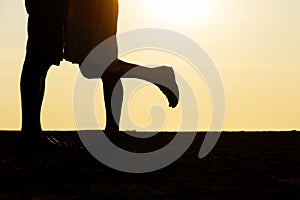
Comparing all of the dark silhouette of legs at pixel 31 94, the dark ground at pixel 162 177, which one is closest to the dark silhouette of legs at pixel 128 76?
the dark ground at pixel 162 177

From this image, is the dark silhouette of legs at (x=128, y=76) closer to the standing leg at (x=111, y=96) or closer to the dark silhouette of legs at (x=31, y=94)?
the standing leg at (x=111, y=96)

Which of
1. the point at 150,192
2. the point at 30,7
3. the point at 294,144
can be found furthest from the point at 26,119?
the point at 294,144

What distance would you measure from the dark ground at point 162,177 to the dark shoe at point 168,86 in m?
0.36

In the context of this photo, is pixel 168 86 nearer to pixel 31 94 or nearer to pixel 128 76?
pixel 128 76

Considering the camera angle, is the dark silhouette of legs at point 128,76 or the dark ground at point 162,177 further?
the dark silhouette of legs at point 128,76

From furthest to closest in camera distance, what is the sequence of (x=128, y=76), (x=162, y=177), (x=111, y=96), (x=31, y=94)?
(x=111, y=96) → (x=128, y=76) → (x=31, y=94) → (x=162, y=177)

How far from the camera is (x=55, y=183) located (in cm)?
279

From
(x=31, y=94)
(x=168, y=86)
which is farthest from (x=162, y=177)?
(x=31, y=94)

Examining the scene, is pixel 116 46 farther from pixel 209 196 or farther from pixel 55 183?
pixel 209 196

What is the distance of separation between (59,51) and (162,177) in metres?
1.45

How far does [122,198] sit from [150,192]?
178 mm

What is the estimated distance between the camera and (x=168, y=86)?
417 centimetres

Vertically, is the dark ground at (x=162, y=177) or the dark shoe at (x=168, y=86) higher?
the dark shoe at (x=168, y=86)

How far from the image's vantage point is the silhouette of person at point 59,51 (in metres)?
4.10
